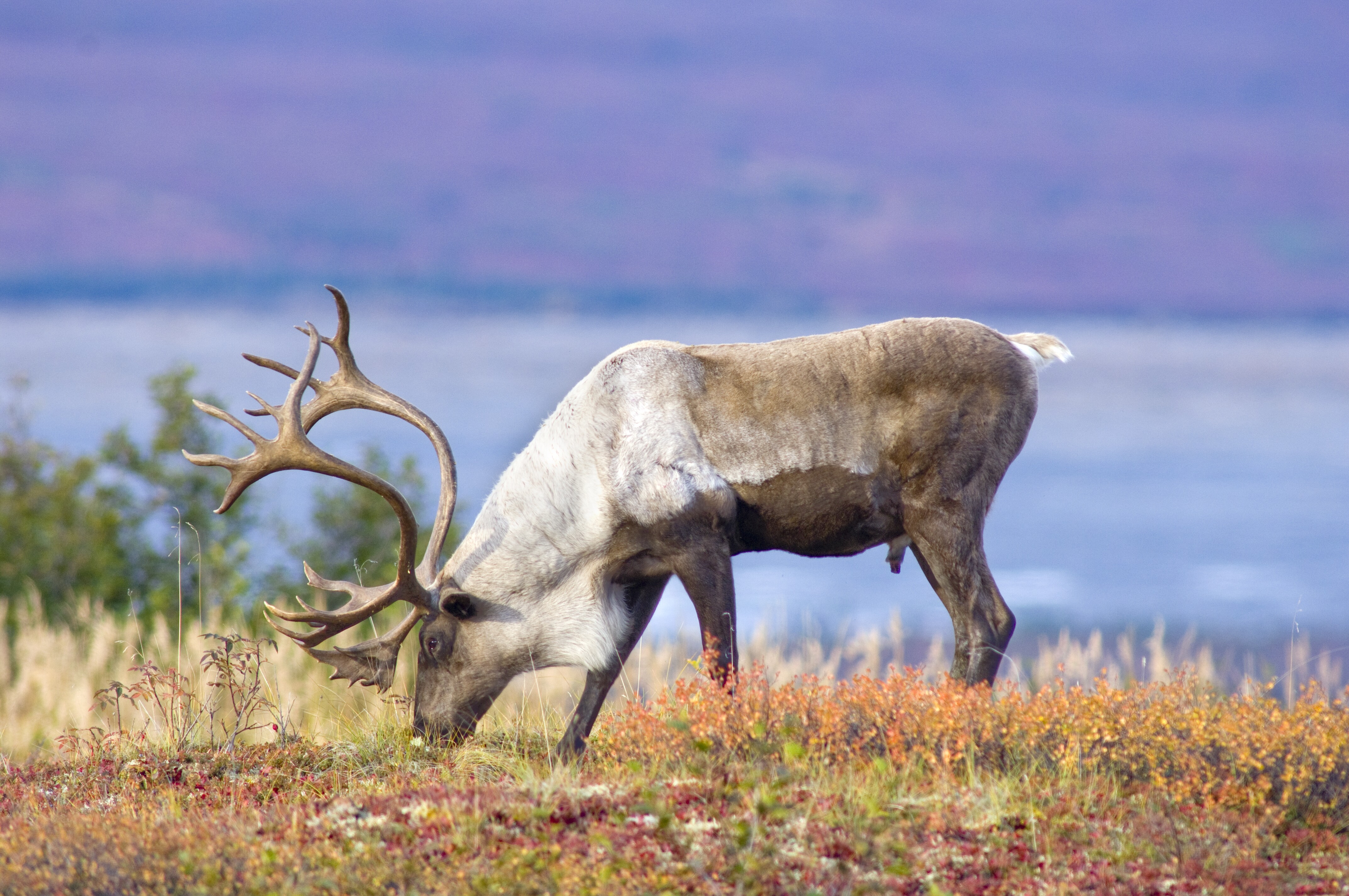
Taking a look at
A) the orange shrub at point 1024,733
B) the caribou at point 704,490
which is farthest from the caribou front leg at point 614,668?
the orange shrub at point 1024,733

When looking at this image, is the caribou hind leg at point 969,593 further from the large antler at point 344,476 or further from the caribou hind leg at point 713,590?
the large antler at point 344,476

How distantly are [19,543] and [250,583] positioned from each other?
12.0ft

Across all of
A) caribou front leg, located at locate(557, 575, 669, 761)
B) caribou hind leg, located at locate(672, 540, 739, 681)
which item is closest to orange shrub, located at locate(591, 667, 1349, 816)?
caribou hind leg, located at locate(672, 540, 739, 681)

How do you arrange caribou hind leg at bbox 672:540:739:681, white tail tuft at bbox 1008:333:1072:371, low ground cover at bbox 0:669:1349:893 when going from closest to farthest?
1. low ground cover at bbox 0:669:1349:893
2. caribou hind leg at bbox 672:540:739:681
3. white tail tuft at bbox 1008:333:1072:371

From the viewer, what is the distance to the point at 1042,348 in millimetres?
7570

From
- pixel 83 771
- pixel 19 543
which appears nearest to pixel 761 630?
pixel 83 771

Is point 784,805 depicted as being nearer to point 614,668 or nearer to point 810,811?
point 810,811

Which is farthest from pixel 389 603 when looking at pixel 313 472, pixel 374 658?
pixel 313 472

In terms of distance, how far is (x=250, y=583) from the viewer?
51.2ft

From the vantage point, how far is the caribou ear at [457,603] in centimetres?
753

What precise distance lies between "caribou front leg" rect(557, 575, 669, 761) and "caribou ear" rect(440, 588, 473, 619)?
2.62ft

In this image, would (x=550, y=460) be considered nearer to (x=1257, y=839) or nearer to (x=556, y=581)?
(x=556, y=581)

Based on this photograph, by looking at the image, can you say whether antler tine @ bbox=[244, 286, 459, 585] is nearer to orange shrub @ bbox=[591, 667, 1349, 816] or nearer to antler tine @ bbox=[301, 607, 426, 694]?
antler tine @ bbox=[301, 607, 426, 694]

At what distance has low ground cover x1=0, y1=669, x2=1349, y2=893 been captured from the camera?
193 inches
